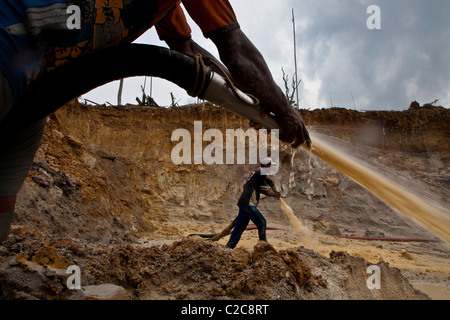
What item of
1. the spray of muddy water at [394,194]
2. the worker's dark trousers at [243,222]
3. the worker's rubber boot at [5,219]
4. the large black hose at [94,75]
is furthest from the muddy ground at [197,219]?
the large black hose at [94,75]

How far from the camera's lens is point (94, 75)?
5.10 ft

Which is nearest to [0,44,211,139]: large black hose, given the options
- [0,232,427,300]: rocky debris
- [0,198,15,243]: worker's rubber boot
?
[0,198,15,243]: worker's rubber boot

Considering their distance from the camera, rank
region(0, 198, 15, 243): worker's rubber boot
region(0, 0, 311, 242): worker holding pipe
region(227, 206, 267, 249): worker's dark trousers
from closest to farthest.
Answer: region(0, 0, 311, 242): worker holding pipe
region(0, 198, 15, 243): worker's rubber boot
region(227, 206, 267, 249): worker's dark trousers

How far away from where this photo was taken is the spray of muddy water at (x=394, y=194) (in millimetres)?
2596

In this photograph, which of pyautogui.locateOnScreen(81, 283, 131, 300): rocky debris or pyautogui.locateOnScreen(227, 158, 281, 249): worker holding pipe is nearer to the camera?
pyautogui.locateOnScreen(81, 283, 131, 300): rocky debris

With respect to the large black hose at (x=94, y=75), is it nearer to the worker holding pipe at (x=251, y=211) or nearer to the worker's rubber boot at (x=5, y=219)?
the worker's rubber boot at (x=5, y=219)

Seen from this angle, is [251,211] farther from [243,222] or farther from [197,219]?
[197,219]

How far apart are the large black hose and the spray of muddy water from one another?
1.37m

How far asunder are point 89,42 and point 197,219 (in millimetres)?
10447

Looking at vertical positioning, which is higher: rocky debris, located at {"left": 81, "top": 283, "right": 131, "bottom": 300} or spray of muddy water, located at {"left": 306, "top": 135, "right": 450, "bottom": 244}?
spray of muddy water, located at {"left": 306, "top": 135, "right": 450, "bottom": 244}

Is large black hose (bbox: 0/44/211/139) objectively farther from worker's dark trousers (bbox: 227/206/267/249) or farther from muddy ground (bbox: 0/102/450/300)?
worker's dark trousers (bbox: 227/206/267/249)

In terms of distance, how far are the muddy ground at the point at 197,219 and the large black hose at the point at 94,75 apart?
0.91 meters

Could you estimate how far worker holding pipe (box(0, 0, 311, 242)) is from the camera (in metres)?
1.15
